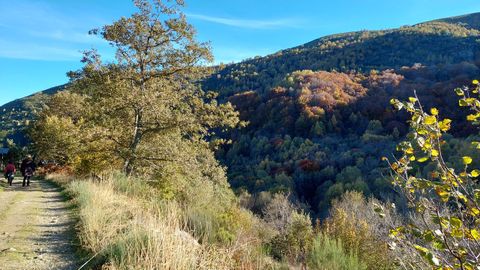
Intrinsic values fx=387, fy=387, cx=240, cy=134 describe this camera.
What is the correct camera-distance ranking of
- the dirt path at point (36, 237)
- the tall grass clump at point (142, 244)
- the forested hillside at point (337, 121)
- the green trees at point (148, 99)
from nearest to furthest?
the tall grass clump at point (142, 244) < the dirt path at point (36, 237) < the green trees at point (148, 99) < the forested hillside at point (337, 121)

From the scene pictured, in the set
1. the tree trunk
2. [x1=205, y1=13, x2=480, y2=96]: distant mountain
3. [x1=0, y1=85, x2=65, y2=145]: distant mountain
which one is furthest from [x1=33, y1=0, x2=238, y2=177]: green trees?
[x1=0, y1=85, x2=65, y2=145]: distant mountain

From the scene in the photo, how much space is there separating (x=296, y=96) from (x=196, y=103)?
48974mm

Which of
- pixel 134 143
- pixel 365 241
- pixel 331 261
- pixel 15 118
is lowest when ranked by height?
pixel 365 241

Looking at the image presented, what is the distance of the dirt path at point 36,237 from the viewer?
17.5 ft

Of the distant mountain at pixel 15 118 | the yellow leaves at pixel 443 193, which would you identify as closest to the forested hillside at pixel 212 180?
the yellow leaves at pixel 443 193

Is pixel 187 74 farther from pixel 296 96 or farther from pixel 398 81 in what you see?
pixel 398 81

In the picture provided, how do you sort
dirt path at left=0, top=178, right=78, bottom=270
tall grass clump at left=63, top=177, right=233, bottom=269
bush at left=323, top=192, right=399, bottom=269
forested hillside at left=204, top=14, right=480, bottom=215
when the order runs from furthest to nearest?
forested hillside at left=204, top=14, right=480, bottom=215, bush at left=323, top=192, right=399, bottom=269, dirt path at left=0, top=178, right=78, bottom=270, tall grass clump at left=63, top=177, right=233, bottom=269

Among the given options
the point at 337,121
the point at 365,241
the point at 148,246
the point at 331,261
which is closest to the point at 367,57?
the point at 337,121

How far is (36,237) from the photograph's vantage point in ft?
22.2

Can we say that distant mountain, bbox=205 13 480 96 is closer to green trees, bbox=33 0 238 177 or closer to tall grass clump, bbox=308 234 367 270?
green trees, bbox=33 0 238 177

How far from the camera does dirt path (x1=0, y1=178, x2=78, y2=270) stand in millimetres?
5348

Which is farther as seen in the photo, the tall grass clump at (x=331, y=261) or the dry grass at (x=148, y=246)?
the tall grass clump at (x=331, y=261)

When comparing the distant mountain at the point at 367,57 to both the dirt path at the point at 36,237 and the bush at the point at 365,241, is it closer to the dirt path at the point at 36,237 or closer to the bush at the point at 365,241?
the bush at the point at 365,241

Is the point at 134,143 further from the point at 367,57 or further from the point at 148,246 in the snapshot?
the point at 367,57
